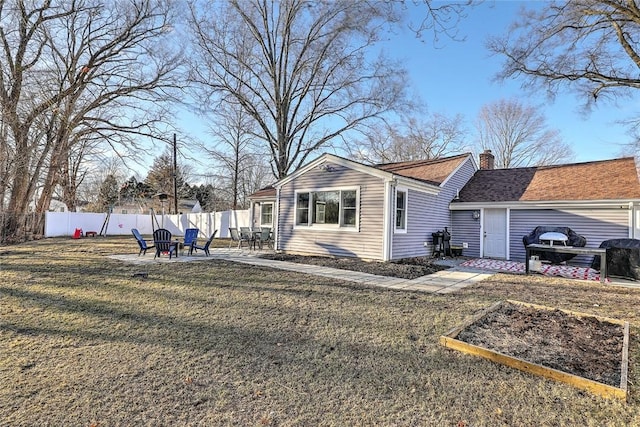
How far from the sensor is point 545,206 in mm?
11562

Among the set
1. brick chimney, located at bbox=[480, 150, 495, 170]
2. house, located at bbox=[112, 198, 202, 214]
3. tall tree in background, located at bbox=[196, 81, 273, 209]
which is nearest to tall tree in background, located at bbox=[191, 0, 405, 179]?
tall tree in background, located at bbox=[196, 81, 273, 209]

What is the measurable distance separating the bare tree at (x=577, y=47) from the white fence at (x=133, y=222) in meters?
16.2

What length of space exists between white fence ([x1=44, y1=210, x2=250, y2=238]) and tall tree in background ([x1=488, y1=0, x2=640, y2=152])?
16239mm

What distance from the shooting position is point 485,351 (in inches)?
136

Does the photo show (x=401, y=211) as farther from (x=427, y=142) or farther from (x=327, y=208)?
(x=427, y=142)

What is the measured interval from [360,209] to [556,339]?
704 centimetres

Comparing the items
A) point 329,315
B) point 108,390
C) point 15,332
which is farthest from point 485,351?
point 15,332

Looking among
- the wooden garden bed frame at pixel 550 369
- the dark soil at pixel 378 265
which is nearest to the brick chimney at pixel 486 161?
the dark soil at pixel 378 265

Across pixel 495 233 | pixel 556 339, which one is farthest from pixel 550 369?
pixel 495 233

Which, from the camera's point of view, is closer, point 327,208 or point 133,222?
point 327,208

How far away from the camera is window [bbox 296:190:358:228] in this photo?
11062 millimetres

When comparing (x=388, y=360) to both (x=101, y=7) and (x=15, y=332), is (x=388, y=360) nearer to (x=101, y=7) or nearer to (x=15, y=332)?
(x=15, y=332)

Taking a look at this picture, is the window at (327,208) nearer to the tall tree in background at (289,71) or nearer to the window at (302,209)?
the window at (302,209)

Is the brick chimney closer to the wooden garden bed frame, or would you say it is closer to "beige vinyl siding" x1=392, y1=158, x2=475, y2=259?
"beige vinyl siding" x1=392, y1=158, x2=475, y2=259
